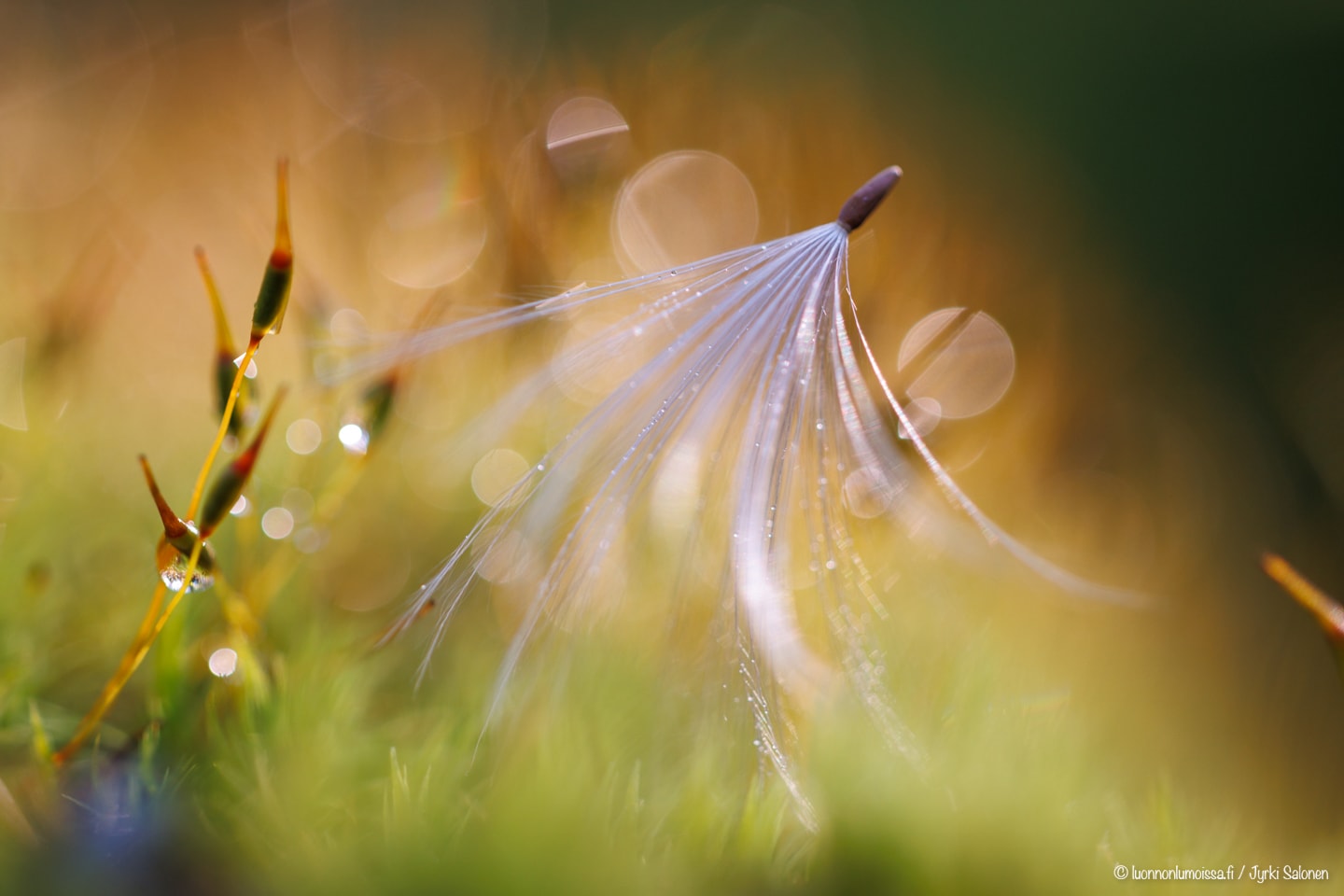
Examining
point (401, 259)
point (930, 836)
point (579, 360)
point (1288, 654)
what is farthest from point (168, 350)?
point (1288, 654)

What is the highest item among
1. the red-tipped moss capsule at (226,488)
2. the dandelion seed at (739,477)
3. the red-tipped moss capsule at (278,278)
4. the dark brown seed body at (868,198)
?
the red-tipped moss capsule at (278,278)

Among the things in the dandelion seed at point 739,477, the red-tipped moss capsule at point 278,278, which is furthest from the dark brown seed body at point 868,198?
the red-tipped moss capsule at point 278,278

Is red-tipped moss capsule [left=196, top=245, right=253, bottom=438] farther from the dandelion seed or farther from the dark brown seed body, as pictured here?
the dark brown seed body

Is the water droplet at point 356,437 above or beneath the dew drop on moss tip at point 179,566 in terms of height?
above

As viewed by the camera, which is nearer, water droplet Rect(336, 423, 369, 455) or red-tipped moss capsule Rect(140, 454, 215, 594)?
red-tipped moss capsule Rect(140, 454, 215, 594)

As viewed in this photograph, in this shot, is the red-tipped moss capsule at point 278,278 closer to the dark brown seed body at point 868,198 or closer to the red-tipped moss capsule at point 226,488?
the red-tipped moss capsule at point 226,488

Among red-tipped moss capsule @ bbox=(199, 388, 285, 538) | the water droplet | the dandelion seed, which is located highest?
the water droplet

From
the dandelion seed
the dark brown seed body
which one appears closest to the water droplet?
the dandelion seed
